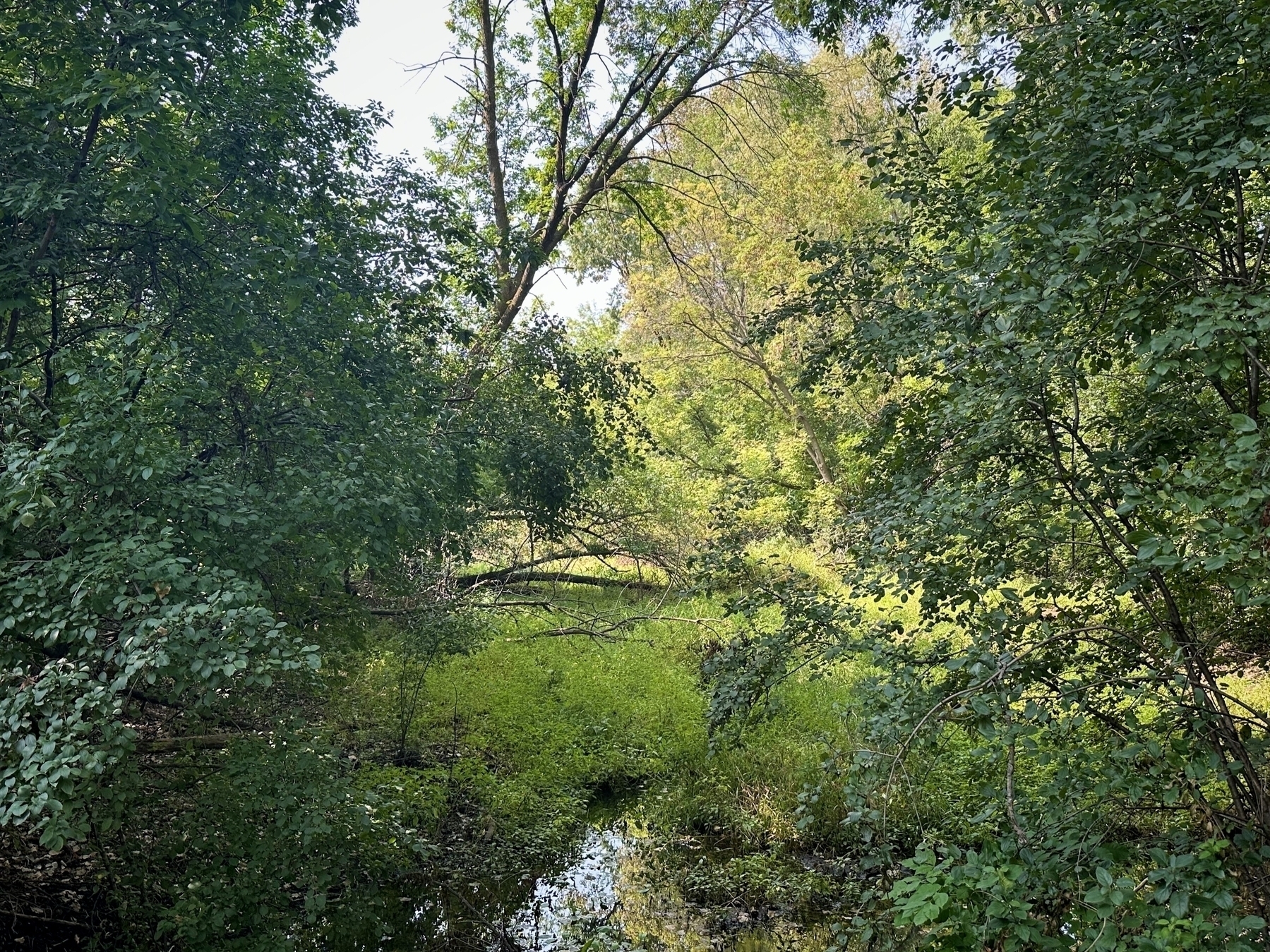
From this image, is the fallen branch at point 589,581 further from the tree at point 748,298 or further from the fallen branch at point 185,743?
the fallen branch at point 185,743

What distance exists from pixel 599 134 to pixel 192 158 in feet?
21.7

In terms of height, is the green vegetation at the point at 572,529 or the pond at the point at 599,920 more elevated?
the green vegetation at the point at 572,529

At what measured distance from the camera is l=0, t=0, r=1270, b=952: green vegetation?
2.66 metres

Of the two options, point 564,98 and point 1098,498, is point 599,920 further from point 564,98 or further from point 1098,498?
point 564,98

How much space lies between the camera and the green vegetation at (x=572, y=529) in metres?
2.66

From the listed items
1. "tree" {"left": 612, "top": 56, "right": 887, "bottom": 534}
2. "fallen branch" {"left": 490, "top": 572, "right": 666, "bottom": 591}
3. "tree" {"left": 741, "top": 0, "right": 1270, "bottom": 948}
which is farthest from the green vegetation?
"tree" {"left": 612, "top": 56, "right": 887, "bottom": 534}

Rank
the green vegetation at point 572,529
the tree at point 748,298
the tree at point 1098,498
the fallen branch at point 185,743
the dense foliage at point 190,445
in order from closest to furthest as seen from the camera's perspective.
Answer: the tree at point 1098,498 < the green vegetation at point 572,529 < the dense foliage at point 190,445 < the fallen branch at point 185,743 < the tree at point 748,298

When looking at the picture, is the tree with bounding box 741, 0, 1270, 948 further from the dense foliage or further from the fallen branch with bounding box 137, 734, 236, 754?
the fallen branch with bounding box 137, 734, 236, 754

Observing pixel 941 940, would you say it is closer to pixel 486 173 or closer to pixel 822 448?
pixel 486 173

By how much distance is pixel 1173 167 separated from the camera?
8.75 ft

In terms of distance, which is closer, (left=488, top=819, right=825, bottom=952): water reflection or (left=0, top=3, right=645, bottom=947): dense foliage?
(left=0, top=3, right=645, bottom=947): dense foliage

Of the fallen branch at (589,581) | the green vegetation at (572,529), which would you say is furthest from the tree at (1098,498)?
the fallen branch at (589,581)

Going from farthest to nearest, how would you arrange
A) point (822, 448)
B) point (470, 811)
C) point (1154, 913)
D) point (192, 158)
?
point (822, 448) → point (470, 811) → point (192, 158) → point (1154, 913)

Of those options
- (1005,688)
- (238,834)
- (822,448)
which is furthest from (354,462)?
(822,448)
